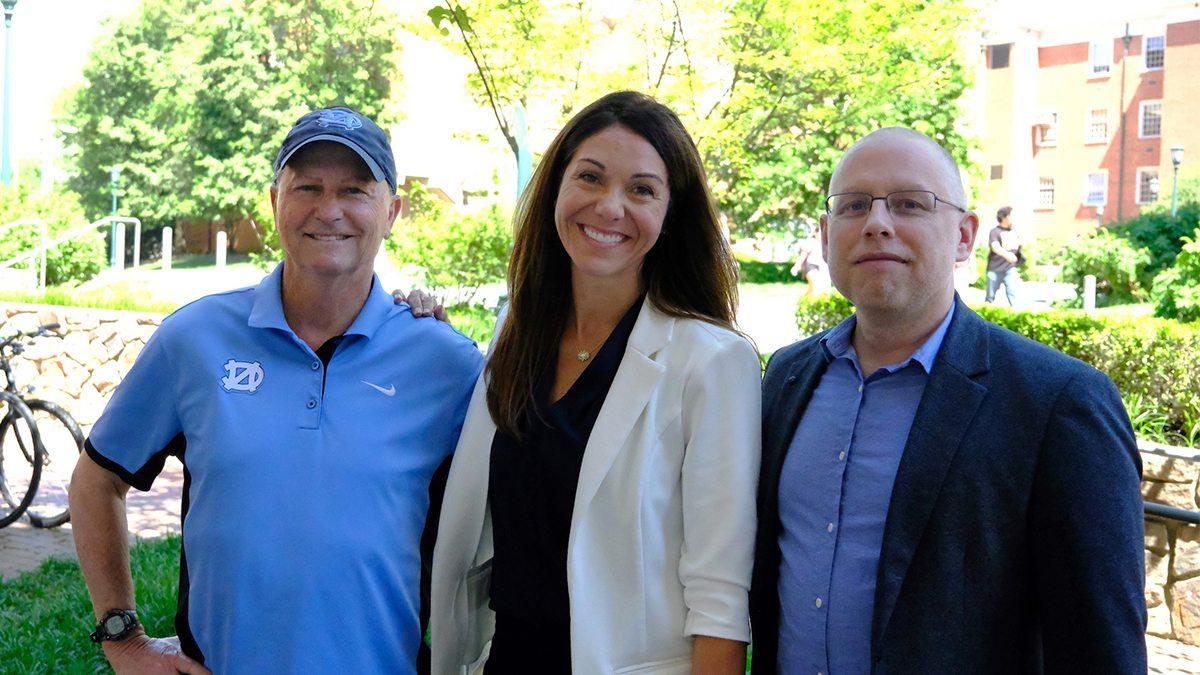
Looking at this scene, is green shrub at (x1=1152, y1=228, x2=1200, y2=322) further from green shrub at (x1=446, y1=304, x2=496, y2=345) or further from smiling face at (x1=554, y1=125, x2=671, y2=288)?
smiling face at (x1=554, y1=125, x2=671, y2=288)

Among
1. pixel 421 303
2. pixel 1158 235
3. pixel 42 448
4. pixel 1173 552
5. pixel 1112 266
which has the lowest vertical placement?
pixel 1173 552

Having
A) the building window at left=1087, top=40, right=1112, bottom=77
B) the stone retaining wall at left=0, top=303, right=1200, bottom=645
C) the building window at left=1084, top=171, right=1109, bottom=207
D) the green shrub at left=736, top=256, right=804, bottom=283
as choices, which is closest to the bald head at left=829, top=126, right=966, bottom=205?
the stone retaining wall at left=0, top=303, right=1200, bottom=645

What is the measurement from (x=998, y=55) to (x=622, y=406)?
5222 cm

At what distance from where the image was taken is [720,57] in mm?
15641

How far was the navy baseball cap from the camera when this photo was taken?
2.59 m

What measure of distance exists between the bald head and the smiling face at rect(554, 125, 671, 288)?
39 centimetres

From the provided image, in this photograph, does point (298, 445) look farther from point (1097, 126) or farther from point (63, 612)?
point (1097, 126)

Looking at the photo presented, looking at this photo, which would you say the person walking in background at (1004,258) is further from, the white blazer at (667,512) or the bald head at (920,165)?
the white blazer at (667,512)

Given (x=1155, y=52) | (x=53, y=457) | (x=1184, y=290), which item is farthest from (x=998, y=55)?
(x=53, y=457)

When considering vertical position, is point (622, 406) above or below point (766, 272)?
below

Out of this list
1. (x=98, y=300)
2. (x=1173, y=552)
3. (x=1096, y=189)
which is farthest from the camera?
(x=1096, y=189)

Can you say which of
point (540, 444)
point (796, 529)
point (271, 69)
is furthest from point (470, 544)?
point (271, 69)

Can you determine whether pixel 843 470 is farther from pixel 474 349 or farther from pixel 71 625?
pixel 71 625

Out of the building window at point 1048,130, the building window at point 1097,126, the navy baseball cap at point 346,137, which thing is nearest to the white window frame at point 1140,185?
the building window at point 1097,126
